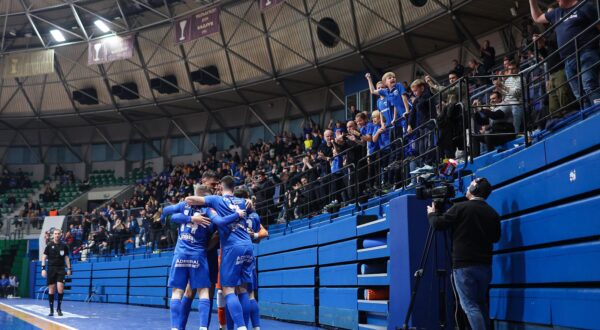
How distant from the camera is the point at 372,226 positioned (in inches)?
356

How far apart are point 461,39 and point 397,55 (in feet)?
8.96

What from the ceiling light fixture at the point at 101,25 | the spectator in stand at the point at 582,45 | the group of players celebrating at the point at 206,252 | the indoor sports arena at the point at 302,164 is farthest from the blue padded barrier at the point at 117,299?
the spectator in stand at the point at 582,45

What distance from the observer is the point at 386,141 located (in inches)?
440

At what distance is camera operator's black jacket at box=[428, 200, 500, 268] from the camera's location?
227 inches

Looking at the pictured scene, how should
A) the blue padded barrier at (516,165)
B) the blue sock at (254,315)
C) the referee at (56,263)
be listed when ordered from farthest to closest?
the referee at (56,263) → the blue sock at (254,315) → the blue padded barrier at (516,165)

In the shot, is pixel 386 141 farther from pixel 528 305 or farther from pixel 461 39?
pixel 461 39

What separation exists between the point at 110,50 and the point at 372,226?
20.4 m

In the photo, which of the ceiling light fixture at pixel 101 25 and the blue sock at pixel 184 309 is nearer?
the blue sock at pixel 184 309

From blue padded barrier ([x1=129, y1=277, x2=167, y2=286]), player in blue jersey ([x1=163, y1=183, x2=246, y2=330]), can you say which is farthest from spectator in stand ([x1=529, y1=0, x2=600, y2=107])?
blue padded barrier ([x1=129, y1=277, x2=167, y2=286])

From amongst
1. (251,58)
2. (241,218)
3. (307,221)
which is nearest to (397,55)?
(251,58)

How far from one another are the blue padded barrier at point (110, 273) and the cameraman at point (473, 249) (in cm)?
1772

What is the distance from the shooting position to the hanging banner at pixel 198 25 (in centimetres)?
2336

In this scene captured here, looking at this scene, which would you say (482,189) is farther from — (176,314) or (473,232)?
(176,314)

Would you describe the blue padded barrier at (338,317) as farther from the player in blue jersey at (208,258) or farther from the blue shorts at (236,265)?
the blue shorts at (236,265)
